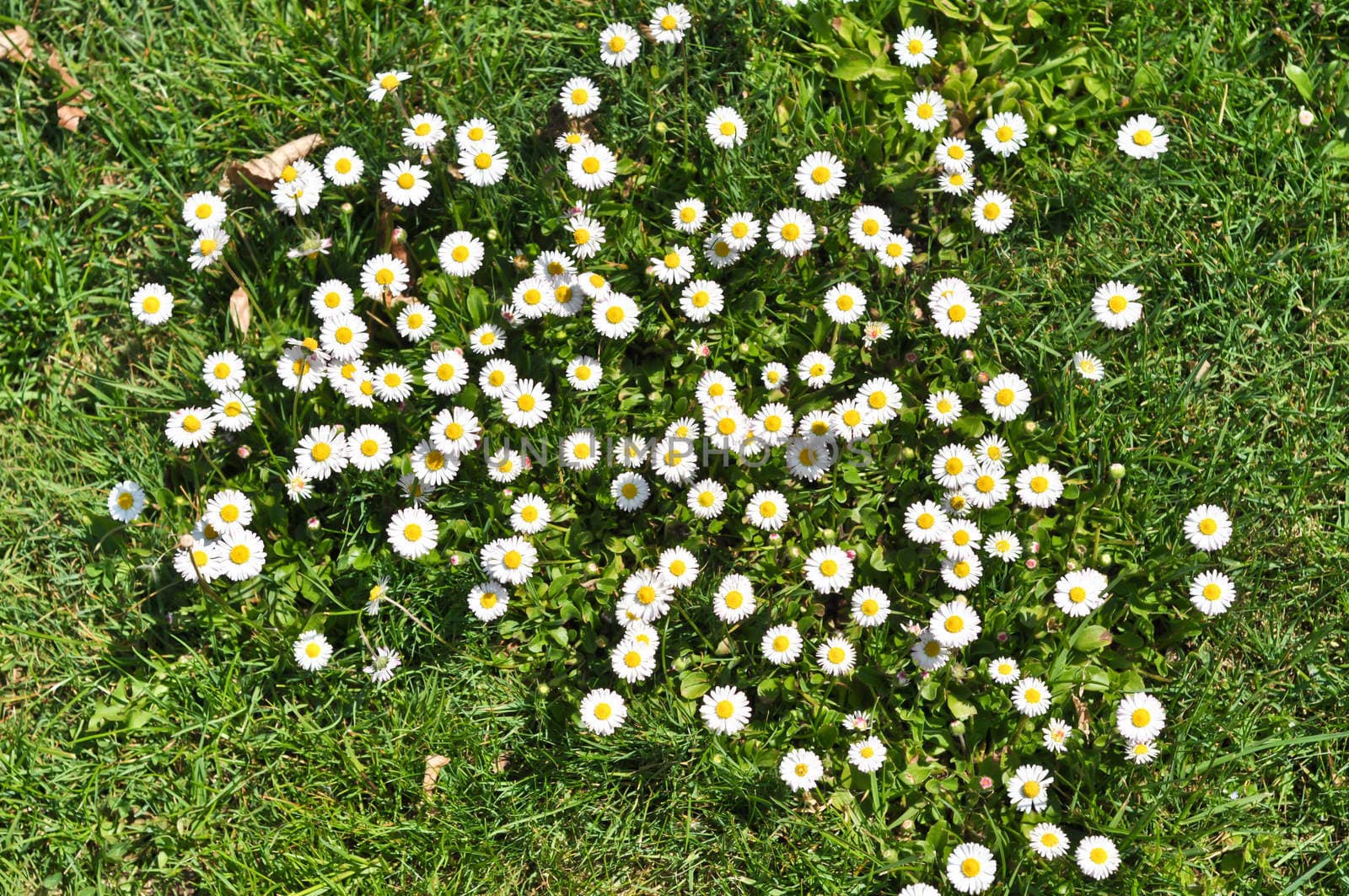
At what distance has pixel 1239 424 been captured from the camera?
152 inches

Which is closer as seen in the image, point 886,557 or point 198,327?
point 886,557

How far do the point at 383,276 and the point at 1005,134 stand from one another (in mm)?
2283

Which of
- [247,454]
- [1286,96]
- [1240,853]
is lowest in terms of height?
[1240,853]

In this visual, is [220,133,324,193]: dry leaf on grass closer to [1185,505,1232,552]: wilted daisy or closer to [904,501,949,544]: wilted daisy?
[904,501,949,544]: wilted daisy

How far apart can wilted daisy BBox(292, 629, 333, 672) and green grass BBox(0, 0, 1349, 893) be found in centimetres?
9

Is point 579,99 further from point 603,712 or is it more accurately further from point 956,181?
point 603,712

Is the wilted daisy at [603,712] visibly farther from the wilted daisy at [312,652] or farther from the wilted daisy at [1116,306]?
the wilted daisy at [1116,306]

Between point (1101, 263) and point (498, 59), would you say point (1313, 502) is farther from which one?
point (498, 59)

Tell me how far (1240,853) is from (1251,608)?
793 mm

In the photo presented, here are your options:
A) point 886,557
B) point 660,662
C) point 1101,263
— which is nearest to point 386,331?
point 660,662

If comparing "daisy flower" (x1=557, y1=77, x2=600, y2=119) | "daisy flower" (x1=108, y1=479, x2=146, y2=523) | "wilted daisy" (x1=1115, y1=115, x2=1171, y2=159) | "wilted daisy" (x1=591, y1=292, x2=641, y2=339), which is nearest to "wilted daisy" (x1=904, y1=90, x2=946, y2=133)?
"wilted daisy" (x1=1115, y1=115, x2=1171, y2=159)

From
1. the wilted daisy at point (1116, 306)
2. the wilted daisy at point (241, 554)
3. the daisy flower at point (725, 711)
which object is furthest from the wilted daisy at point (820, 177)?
the wilted daisy at point (241, 554)

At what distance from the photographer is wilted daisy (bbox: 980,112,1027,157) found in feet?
13.0

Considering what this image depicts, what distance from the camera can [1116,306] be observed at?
12.6ft
